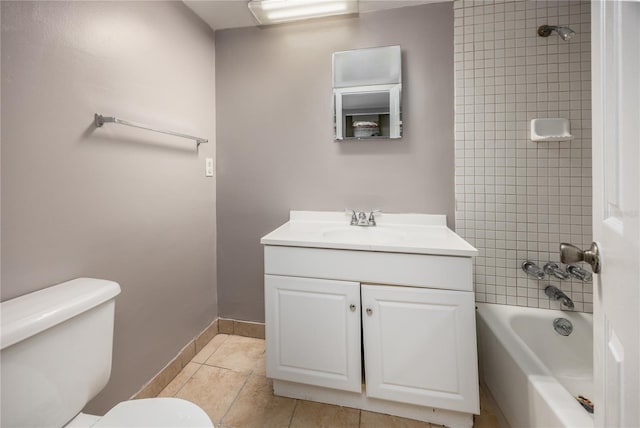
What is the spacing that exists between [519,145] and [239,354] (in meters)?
1.96

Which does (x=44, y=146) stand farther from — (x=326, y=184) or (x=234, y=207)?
(x=326, y=184)

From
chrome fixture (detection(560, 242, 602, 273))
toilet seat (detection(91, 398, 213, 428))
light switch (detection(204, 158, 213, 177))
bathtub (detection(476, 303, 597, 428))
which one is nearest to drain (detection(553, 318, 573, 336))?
bathtub (detection(476, 303, 597, 428))

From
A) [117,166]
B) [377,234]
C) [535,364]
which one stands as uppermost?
[117,166]

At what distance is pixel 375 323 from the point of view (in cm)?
123

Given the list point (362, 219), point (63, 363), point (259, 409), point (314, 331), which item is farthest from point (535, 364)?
point (63, 363)

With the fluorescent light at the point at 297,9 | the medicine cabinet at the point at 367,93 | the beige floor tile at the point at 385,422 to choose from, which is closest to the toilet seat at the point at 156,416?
the beige floor tile at the point at 385,422

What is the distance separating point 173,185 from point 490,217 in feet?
5.62

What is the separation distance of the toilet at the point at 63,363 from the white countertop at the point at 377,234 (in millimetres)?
661

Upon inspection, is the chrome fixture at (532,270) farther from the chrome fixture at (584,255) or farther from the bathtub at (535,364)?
the chrome fixture at (584,255)

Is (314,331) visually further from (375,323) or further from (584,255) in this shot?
(584,255)

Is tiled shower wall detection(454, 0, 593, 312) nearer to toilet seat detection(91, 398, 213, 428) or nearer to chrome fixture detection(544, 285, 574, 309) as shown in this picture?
chrome fixture detection(544, 285, 574, 309)

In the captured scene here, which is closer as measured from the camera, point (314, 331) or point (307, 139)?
point (314, 331)

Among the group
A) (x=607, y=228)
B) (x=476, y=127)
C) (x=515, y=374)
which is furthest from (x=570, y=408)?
(x=476, y=127)

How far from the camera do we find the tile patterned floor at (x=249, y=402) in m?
1.25
